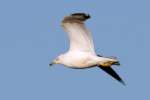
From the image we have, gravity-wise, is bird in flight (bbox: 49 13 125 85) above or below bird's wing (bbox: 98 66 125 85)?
above

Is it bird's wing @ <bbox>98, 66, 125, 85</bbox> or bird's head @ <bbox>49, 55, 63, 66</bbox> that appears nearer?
bird's head @ <bbox>49, 55, 63, 66</bbox>

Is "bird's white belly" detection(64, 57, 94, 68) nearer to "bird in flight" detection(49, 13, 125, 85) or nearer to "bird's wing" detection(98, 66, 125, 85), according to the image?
"bird in flight" detection(49, 13, 125, 85)

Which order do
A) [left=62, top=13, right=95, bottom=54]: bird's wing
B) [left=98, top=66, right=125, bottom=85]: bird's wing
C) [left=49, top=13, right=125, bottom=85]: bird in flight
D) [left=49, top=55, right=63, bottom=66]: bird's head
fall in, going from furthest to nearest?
[left=98, top=66, right=125, bottom=85]: bird's wing → [left=49, top=55, right=63, bottom=66]: bird's head → [left=49, top=13, right=125, bottom=85]: bird in flight → [left=62, top=13, right=95, bottom=54]: bird's wing

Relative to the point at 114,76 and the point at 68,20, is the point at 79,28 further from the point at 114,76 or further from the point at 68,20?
the point at 114,76

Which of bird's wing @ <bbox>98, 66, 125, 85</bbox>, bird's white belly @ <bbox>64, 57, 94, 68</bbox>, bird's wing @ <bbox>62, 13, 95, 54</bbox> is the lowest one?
bird's wing @ <bbox>98, 66, 125, 85</bbox>

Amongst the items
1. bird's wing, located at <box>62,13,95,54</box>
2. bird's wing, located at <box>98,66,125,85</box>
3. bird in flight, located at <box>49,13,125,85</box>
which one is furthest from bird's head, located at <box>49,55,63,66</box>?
bird's wing, located at <box>98,66,125,85</box>

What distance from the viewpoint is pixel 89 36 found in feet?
107

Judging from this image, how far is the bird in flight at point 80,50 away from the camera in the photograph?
32156 millimetres

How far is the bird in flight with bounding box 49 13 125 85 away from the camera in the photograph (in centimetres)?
3216

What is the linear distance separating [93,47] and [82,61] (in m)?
0.65

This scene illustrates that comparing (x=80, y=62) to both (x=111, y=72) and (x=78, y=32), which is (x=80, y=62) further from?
(x=111, y=72)

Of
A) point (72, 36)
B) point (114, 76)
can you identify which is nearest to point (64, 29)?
point (72, 36)

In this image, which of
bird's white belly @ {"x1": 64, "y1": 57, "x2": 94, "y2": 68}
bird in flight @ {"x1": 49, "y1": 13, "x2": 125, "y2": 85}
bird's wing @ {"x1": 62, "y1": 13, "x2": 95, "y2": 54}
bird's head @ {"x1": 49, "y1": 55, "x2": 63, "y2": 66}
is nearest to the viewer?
bird's wing @ {"x1": 62, "y1": 13, "x2": 95, "y2": 54}

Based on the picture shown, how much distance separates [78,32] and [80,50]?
85cm
